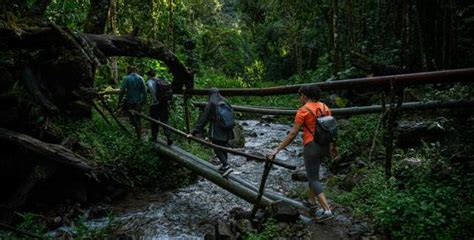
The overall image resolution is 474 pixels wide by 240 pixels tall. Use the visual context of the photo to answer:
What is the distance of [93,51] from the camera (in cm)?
945

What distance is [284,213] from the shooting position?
583 centimetres

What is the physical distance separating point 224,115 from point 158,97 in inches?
119

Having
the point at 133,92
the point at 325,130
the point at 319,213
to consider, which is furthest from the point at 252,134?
the point at 325,130

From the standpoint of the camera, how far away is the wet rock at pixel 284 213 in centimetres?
583

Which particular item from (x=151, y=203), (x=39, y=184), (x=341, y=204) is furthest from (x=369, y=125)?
(x=39, y=184)

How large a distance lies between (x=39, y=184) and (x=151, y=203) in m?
2.24

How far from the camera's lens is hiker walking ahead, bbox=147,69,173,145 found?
1005 cm

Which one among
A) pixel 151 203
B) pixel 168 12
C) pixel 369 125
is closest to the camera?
pixel 151 203

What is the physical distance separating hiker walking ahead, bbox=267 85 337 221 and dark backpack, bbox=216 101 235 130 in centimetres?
212

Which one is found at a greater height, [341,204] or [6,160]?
[6,160]

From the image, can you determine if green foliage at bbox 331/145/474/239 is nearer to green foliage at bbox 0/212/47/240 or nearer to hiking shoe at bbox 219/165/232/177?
hiking shoe at bbox 219/165/232/177

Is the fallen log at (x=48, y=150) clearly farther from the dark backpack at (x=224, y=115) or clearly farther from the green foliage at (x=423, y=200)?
the green foliage at (x=423, y=200)

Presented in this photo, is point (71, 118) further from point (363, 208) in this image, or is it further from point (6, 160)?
point (363, 208)

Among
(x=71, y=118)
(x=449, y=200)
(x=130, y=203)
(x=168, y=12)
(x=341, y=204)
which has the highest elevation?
(x=168, y=12)
